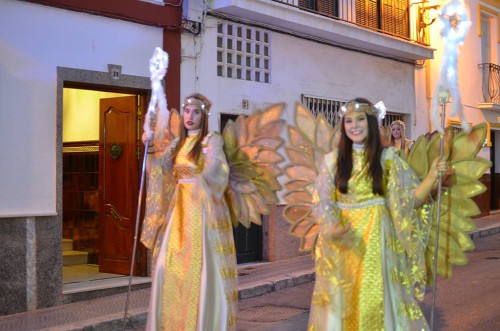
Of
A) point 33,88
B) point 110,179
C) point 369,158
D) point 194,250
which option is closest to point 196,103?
point 194,250

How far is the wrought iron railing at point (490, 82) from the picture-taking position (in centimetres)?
1906

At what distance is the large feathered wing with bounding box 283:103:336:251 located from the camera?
5.00 meters

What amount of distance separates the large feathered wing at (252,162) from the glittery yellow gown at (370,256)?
155 centimetres

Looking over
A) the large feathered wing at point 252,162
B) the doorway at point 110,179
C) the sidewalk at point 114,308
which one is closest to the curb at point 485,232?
the sidewalk at point 114,308

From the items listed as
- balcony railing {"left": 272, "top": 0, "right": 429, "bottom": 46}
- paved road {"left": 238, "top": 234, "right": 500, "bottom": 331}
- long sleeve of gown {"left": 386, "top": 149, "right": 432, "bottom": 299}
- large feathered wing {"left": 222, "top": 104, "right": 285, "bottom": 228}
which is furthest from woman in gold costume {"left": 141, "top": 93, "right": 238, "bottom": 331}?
balcony railing {"left": 272, "top": 0, "right": 429, "bottom": 46}

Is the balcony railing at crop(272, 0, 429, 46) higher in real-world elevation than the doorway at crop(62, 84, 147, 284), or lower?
higher

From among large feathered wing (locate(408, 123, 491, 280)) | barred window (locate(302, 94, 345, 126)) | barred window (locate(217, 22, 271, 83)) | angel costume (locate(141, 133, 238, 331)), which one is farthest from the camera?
barred window (locate(302, 94, 345, 126))

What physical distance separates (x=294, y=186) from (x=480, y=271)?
20.0 feet

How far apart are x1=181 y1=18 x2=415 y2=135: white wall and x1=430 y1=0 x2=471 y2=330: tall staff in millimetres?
5830

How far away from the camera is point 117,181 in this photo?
9.66 m

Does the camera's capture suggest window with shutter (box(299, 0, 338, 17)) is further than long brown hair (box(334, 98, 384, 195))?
Yes

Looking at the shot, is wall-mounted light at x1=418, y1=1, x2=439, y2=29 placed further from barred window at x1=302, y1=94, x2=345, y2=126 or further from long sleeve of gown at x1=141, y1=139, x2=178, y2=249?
long sleeve of gown at x1=141, y1=139, x2=178, y2=249

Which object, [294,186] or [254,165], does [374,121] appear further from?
[254,165]

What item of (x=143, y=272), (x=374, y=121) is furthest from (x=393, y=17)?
(x=374, y=121)
